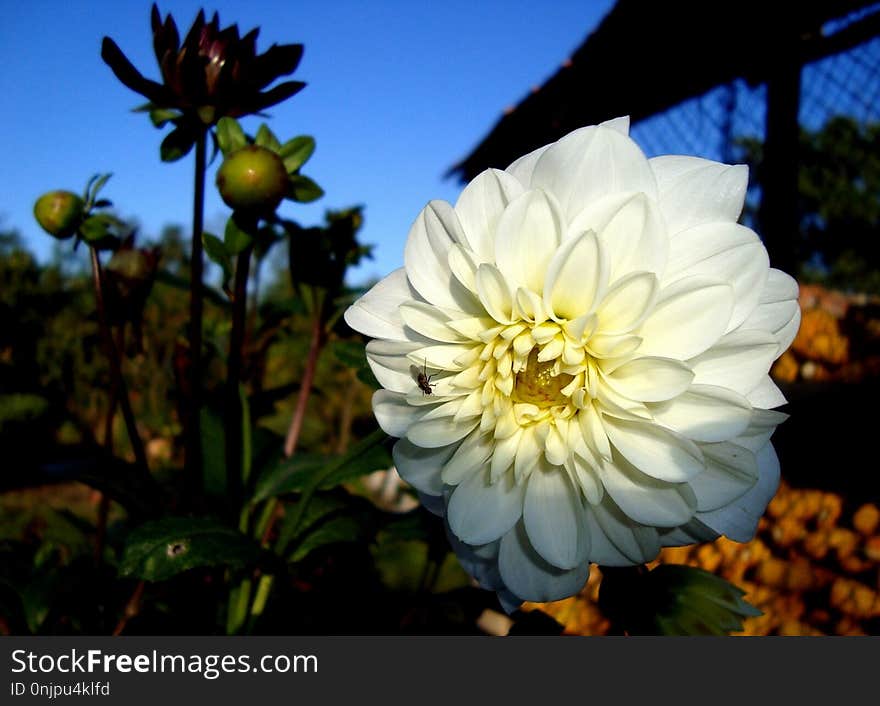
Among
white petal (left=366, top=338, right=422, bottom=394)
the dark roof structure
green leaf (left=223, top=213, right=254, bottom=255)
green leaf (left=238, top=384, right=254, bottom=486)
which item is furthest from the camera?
the dark roof structure

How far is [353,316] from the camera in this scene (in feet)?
2.38

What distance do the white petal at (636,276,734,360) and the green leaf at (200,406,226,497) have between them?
0.79 metres

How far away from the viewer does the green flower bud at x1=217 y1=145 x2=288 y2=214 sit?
86cm

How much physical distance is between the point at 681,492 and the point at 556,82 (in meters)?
3.86

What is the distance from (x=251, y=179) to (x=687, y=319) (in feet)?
1.93

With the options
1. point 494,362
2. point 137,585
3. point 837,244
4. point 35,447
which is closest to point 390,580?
point 137,585

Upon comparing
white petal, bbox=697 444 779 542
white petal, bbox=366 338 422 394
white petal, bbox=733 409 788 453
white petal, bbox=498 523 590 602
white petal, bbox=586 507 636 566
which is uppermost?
white petal, bbox=366 338 422 394

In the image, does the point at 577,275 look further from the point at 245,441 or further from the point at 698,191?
the point at 245,441

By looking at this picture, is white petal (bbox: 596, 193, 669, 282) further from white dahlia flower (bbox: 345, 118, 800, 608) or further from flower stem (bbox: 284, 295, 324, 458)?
flower stem (bbox: 284, 295, 324, 458)

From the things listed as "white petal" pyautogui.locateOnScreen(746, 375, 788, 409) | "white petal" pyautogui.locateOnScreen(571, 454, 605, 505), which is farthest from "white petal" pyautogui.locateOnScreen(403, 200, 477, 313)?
"white petal" pyautogui.locateOnScreen(746, 375, 788, 409)

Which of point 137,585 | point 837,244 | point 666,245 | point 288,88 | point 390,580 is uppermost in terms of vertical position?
point 837,244

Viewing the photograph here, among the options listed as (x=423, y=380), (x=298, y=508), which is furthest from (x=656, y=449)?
(x=298, y=508)

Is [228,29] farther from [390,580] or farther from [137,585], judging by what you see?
[390,580]

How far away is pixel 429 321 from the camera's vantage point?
710 millimetres
